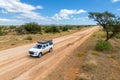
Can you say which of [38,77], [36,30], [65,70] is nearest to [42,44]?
[65,70]

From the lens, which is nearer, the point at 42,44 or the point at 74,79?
the point at 74,79

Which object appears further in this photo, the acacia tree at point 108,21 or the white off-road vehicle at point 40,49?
the acacia tree at point 108,21

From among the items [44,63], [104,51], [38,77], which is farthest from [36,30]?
[38,77]

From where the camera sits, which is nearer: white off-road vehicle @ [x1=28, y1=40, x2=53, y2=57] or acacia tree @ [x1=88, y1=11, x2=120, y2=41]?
white off-road vehicle @ [x1=28, y1=40, x2=53, y2=57]

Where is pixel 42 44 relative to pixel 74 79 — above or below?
above

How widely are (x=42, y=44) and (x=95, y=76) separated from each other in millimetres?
11060

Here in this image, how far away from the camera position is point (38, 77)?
1427 centimetres

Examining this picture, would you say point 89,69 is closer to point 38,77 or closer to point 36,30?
point 38,77

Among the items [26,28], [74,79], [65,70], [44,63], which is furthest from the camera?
[26,28]

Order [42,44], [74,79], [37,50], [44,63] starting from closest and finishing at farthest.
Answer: [74,79] < [44,63] < [37,50] < [42,44]

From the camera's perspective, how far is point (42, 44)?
78.6ft

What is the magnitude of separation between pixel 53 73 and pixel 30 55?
838 cm

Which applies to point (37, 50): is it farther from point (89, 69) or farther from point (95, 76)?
point (95, 76)

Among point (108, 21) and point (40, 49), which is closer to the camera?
point (40, 49)
